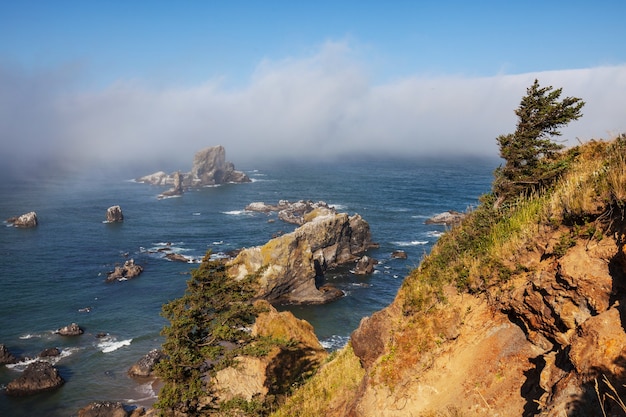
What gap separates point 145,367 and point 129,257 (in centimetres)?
4143

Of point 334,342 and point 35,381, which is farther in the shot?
point 334,342

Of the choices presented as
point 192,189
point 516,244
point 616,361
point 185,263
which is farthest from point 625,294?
point 192,189

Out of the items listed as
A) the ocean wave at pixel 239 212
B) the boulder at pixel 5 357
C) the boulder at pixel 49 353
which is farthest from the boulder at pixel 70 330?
the ocean wave at pixel 239 212

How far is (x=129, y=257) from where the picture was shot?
269ft

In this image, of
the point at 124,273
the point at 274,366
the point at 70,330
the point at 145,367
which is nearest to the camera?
the point at 274,366

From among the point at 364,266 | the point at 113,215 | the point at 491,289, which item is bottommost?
the point at 364,266

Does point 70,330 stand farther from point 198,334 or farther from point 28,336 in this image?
point 198,334

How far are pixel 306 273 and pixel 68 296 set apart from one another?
3637cm

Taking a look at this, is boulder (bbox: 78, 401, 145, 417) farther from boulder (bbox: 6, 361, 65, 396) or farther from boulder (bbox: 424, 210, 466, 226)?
boulder (bbox: 424, 210, 466, 226)

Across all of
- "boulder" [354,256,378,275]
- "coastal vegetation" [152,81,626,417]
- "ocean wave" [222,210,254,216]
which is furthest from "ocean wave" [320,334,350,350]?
"ocean wave" [222,210,254,216]

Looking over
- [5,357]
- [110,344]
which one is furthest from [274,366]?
[5,357]

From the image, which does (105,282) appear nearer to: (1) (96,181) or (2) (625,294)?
(2) (625,294)

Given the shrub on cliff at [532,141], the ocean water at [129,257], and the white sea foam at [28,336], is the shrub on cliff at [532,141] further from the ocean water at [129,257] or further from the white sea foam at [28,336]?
the white sea foam at [28,336]

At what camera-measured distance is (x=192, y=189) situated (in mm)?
161125
